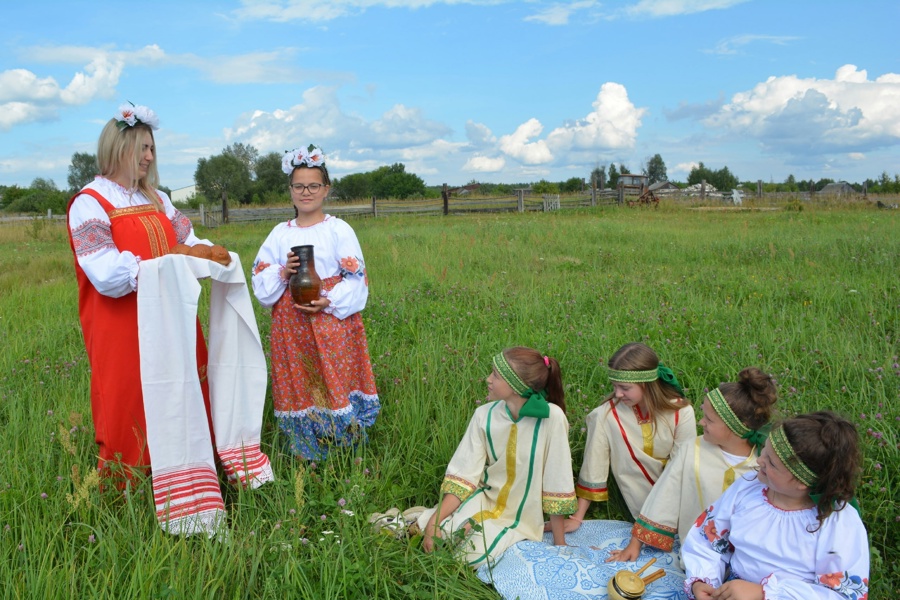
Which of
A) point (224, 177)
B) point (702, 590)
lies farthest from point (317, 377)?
point (224, 177)

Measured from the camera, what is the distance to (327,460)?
3551mm

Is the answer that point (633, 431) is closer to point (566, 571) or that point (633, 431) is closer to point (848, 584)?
point (566, 571)

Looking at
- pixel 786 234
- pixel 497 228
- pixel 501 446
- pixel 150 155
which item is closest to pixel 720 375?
pixel 501 446

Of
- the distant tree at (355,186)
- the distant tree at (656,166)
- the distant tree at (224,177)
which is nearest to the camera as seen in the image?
the distant tree at (224,177)

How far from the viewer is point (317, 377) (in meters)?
3.77

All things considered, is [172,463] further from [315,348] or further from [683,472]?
[683,472]


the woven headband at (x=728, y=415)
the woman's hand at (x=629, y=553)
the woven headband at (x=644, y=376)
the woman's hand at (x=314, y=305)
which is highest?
the woman's hand at (x=314, y=305)

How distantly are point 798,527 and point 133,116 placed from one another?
3.31 m

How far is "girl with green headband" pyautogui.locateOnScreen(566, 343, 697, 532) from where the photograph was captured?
3.24 m

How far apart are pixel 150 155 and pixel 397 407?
6.39 ft

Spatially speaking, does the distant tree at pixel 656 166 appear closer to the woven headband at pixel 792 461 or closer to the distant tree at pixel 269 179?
the distant tree at pixel 269 179

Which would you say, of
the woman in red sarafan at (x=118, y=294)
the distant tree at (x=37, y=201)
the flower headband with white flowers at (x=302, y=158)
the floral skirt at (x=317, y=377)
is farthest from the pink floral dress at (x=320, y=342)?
the distant tree at (x=37, y=201)

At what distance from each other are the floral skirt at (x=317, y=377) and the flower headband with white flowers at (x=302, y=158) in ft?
2.11

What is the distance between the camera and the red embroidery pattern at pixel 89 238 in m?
3.04
